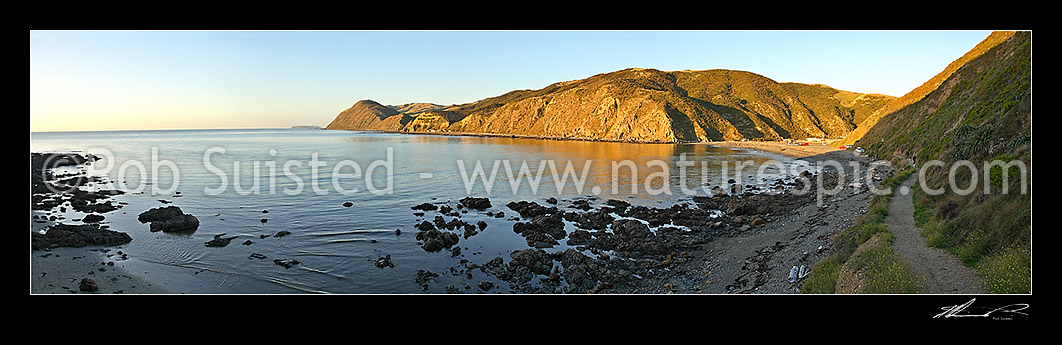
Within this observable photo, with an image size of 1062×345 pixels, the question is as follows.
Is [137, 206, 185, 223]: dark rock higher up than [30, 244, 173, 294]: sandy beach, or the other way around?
[137, 206, 185, 223]: dark rock

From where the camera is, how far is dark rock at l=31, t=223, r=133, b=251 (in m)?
19.0

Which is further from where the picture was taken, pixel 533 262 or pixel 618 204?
pixel 618 204

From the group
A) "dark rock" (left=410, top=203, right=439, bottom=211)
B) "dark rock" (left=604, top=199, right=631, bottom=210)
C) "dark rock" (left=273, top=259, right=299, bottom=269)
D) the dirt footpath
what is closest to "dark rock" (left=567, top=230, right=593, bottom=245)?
"dark rock" (left=604, top=199, right=631, bottom=210)

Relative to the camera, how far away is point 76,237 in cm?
1972

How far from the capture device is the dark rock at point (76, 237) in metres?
19.0

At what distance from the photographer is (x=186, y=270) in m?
17.3

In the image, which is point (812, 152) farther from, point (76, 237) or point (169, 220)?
point (76, 237)

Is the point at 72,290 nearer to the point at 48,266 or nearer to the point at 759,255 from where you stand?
the point at 48,266

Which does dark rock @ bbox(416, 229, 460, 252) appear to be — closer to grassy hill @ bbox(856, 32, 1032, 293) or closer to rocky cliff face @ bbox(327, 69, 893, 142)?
grassy hill @ bbox(856, 32, 1032, 293)
